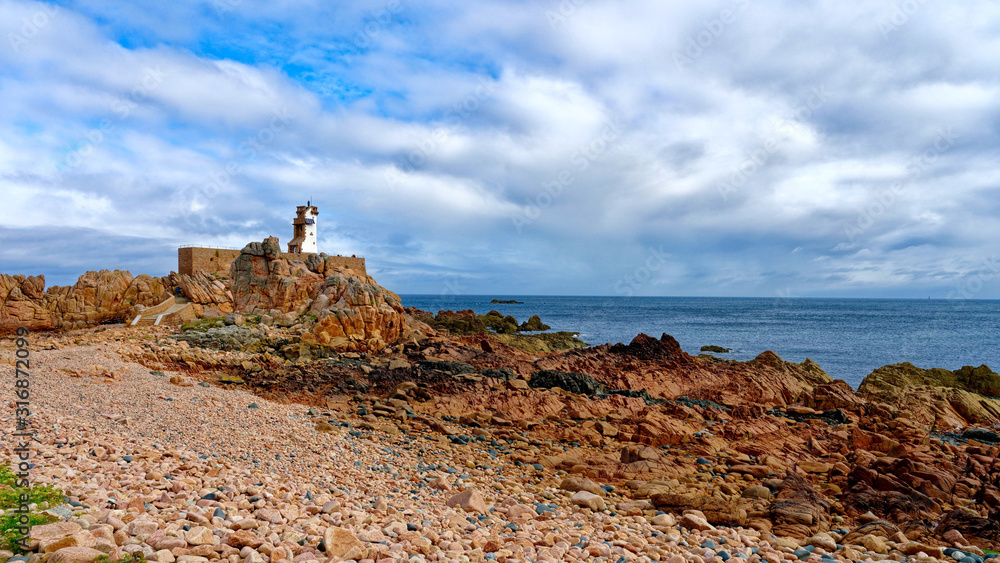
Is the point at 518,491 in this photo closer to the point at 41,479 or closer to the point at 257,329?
the point at 41,479

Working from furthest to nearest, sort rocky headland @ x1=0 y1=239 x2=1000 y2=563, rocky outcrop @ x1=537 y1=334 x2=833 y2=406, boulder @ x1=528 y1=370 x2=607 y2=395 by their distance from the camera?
rocky outcrop @ x1=537 y1=334 x2=833 y2=406 < boulder @ x1=528 y1=370 x2=607 y2=395 < rocky headland @ x1=0 y1=239 x2=1000 y2=563

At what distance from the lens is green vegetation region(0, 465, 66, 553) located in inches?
156

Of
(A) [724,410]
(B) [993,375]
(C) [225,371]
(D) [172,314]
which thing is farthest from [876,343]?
(D) [172,314]

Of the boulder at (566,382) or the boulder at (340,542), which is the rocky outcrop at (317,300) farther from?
the boulder at (340,542)

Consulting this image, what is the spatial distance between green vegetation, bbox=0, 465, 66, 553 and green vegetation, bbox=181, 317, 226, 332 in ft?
76.3

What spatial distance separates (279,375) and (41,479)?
14.4m

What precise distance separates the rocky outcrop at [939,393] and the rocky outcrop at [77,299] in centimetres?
3972

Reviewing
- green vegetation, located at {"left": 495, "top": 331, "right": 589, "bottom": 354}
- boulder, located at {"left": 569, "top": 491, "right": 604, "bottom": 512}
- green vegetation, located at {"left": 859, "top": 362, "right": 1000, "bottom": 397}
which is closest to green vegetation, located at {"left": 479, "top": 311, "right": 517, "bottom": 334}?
green vegetation, located at {"left": 495, "top": 331, "right": 589, "bottom": 354}

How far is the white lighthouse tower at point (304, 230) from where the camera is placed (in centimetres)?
5747

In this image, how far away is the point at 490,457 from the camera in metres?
10.9

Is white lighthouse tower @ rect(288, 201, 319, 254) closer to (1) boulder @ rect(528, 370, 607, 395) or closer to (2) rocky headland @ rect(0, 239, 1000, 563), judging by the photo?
(2) rocky headland @ rect(0, 239, 1000, 563)

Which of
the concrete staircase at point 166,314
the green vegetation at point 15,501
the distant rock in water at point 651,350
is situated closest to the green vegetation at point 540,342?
the distant rock in water at point 651,350

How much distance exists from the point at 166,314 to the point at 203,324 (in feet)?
13.7

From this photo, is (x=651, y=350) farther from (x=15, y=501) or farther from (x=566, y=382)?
(x=15, y=501)
